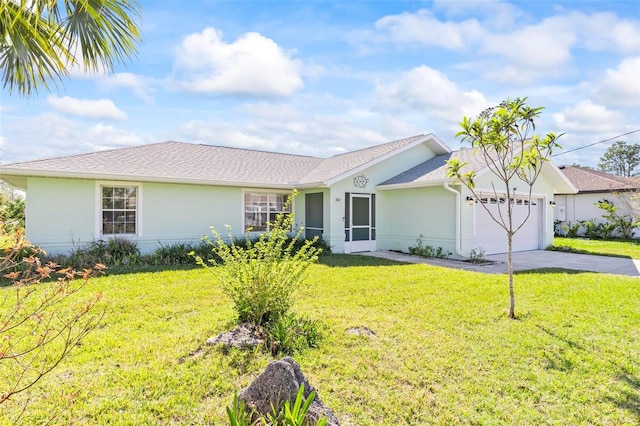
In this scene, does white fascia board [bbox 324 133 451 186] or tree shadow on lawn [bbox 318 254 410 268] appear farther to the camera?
white fascia board [bbox 324 133 451 186]

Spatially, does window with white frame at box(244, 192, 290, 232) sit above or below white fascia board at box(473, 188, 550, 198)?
below

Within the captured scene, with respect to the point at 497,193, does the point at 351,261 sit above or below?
below

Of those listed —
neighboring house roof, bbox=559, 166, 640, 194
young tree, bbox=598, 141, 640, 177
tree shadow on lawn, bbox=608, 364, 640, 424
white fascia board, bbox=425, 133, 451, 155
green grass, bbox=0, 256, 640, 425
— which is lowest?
tree shadow on lawn, bbox=608, 364, 640, 424

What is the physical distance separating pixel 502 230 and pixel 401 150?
5.53 m

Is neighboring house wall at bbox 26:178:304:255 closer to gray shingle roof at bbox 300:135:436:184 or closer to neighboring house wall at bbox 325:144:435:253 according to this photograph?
gray shingle roof at bbox 300:135:436:184

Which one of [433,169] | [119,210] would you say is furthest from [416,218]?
[119,210]

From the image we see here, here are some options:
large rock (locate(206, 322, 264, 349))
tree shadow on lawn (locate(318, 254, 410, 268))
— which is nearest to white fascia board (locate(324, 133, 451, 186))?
tree shadow on lawn (locate(318, 254, 410, 268))

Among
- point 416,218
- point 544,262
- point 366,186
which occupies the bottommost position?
point 544,262

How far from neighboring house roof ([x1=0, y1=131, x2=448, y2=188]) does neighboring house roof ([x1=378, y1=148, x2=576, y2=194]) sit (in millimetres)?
1109

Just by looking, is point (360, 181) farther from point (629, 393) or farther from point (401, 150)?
point (629, 393)

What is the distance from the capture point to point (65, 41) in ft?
17.3

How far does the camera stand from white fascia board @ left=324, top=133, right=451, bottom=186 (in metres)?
14.2

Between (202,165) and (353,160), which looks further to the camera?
(353,160)

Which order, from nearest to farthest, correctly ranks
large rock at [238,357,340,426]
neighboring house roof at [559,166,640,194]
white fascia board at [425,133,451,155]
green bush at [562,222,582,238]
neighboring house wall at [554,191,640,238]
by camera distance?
1. large rock at [238,357,340,426]
2. white fascia board at [425,133,451,155]
3. neighboring house wall at [554,191,640,238]
4. neighboring house roof at [559,166,640,194]
5. green bush at [562,222,582,238]
